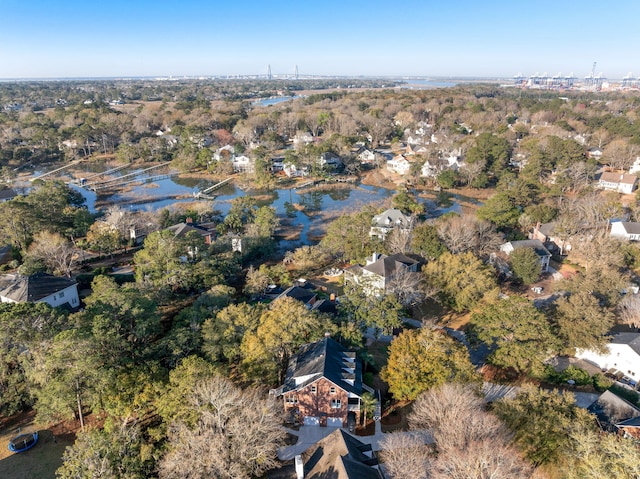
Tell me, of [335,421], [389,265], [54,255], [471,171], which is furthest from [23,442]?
[471,171]

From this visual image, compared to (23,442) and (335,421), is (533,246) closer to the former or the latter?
(335,421)

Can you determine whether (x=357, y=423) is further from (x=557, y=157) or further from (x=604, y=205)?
(x=557, y=157)

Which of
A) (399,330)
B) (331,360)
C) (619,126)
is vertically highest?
(619,126)

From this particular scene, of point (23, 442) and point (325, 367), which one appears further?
point (325, 367)

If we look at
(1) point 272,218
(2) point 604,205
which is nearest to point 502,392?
(1) point 272,218

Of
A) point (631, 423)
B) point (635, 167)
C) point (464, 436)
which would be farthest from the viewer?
point (635, 167)

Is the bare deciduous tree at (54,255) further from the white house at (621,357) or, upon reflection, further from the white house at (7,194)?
the white house at (621,357)
